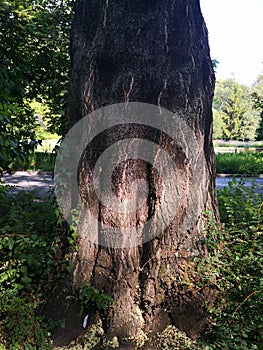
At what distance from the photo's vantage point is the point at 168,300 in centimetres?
246

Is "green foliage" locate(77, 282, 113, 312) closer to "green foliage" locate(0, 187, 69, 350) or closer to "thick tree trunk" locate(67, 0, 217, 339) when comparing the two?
"thick tree trunk" locate(67, 0, 217, 339)

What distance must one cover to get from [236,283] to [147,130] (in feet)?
4.48

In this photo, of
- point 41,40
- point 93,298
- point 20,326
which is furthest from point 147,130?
point 41,40

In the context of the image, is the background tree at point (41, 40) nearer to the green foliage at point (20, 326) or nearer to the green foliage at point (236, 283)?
the green foliage at point (20, 326)

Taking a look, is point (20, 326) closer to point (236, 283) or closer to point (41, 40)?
point (236, 283)

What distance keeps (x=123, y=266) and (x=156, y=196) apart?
2.00 ft

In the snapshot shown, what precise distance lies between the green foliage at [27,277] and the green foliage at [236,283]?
47.1 inches

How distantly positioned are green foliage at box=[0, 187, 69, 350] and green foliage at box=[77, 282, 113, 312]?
10.9 inches

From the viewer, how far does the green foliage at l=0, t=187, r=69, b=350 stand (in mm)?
2350

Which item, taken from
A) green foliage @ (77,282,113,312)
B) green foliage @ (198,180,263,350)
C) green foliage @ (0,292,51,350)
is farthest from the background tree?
green foliage @ (198,180,263,350)

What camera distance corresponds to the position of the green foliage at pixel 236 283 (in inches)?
85.4

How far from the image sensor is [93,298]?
2.43 metres

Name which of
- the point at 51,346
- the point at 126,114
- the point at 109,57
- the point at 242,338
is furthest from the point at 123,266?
the point at 109,57

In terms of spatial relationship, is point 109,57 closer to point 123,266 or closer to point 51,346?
point 123,266
